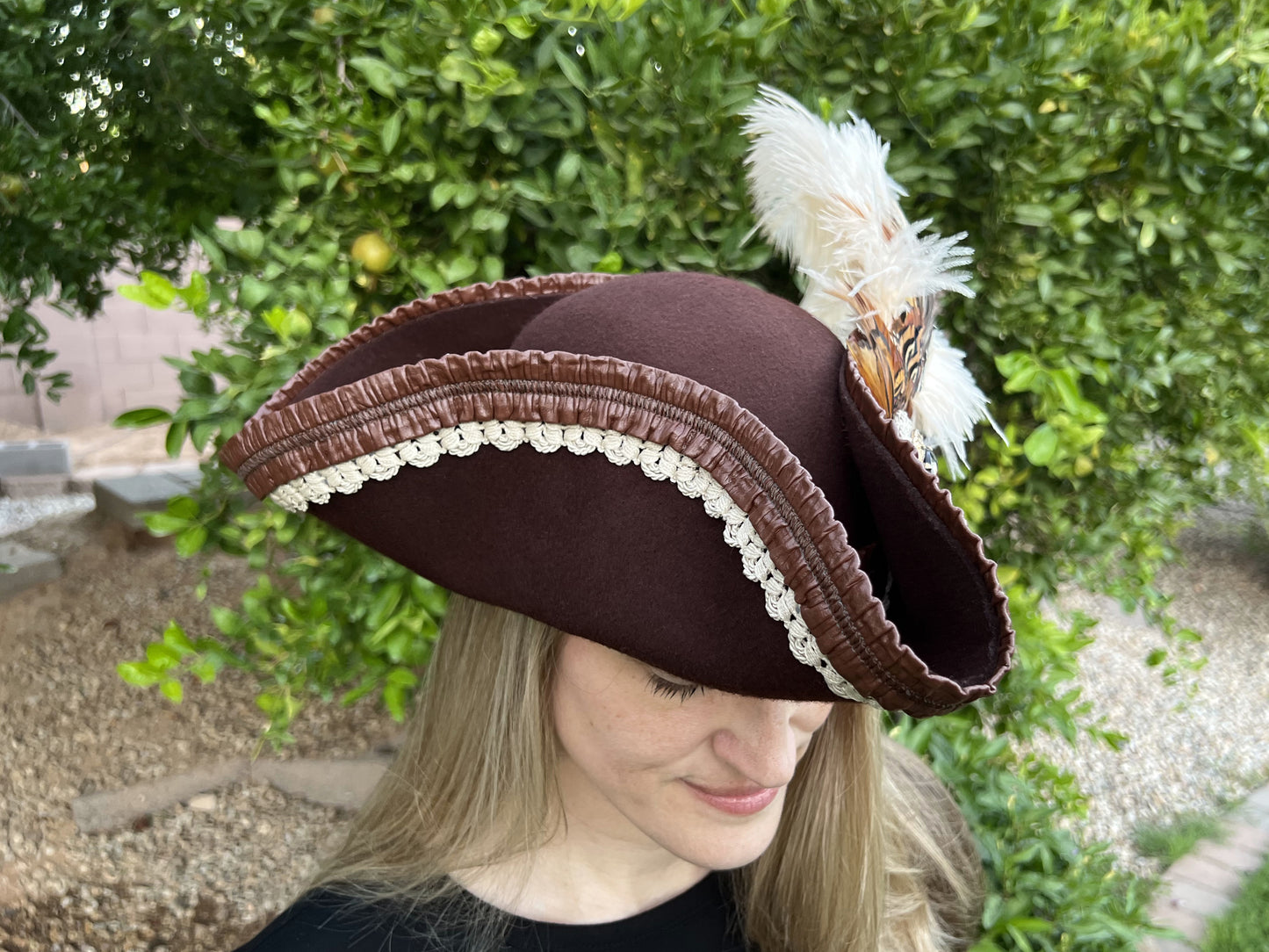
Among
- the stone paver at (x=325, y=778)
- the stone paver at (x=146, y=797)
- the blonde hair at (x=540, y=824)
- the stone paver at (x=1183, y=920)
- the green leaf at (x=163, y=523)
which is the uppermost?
the green leaf at (x=163, y=523)

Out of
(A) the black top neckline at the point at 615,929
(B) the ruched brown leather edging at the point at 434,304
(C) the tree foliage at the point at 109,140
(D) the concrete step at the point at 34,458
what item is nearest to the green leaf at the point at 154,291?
(B) the ruched brown leather edging at the point at 434,304

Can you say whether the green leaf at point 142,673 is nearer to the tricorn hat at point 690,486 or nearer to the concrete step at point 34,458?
the tricorn hat at point 690,486

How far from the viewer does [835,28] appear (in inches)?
67.4

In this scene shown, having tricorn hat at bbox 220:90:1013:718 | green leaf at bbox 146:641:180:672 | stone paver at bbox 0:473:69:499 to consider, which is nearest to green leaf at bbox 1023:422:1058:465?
tricorn hat at bbox 220:90:1013:718

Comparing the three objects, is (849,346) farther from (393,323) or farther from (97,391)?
(97,391)

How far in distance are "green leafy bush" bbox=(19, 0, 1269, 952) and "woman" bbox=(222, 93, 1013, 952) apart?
0.89 ft

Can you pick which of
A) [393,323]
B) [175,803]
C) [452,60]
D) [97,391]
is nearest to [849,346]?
[393,323]

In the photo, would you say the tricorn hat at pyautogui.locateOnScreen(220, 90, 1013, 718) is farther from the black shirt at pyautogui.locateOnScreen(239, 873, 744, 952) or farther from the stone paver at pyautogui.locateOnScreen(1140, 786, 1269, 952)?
the stone paver at pyautogui.locateOnScreen(1140, 786, 1269, 952)

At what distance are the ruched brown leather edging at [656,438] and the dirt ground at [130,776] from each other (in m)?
2.09

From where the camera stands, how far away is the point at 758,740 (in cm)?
107

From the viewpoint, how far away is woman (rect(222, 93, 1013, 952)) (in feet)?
2.67

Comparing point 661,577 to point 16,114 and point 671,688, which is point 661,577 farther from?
point 16,114

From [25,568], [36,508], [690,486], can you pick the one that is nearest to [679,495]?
[690,486]

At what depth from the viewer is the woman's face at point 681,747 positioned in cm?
107
